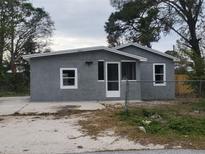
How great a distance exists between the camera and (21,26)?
46.1 m

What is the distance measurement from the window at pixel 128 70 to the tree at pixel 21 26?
19.6m

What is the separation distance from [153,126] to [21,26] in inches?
1466

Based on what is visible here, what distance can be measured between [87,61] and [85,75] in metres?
0.87

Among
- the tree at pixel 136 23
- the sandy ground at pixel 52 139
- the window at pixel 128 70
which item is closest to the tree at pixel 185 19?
the tree at pixel 136 23

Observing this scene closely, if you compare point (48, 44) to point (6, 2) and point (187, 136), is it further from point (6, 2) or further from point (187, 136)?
point (187, 136)

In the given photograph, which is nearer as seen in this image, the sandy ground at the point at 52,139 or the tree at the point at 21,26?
the sandy ground at the point at 52,139

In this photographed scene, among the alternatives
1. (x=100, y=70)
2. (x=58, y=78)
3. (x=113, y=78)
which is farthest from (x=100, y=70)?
(x=58, y=78)

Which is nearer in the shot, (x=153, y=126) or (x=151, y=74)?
(x=153, y=126)

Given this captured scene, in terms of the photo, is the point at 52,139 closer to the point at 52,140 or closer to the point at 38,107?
the point at 52,140

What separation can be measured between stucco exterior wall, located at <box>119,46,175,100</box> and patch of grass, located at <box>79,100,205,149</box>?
11800 mm

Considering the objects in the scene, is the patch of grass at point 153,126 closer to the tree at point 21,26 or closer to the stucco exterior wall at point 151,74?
the stucco exterior wall at point 151,74

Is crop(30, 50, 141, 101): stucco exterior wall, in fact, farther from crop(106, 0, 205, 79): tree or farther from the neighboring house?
crop(106, 0, 205, 79): tree

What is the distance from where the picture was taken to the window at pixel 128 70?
24.8 m

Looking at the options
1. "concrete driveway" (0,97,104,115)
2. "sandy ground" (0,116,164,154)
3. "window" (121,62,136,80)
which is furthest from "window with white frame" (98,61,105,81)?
"sandy ground" (0,116,164,154)
